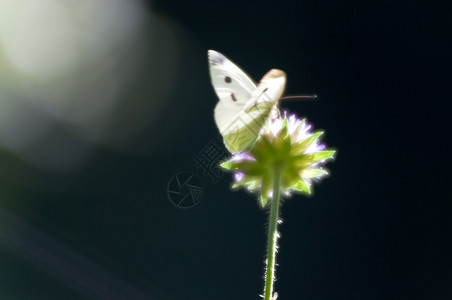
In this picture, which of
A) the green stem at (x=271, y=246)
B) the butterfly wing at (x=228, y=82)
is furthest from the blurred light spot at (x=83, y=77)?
the green stem at (x=271, y=246)

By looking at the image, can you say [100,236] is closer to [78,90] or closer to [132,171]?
[132,171]

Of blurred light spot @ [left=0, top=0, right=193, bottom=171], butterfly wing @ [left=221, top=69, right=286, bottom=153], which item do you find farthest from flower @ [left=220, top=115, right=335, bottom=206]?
blurred light spot @ [left=0, top=0, right=193, bottom=171]

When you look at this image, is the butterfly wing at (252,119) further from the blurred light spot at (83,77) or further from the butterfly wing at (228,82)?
the blurred light spot at (83,77)

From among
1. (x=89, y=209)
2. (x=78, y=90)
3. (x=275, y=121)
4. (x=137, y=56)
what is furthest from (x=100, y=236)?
(x=275, y=121)

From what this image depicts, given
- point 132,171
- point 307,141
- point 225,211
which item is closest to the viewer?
point 307,141

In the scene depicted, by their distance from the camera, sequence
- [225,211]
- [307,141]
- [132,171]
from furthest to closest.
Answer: [132,171] → [225,211] → [307,141]

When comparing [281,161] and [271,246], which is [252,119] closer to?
[281,161]
